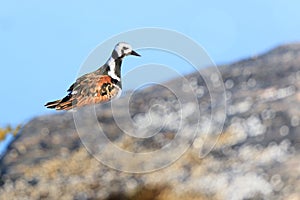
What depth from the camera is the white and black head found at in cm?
983

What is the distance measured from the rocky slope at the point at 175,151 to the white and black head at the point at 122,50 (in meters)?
2.55

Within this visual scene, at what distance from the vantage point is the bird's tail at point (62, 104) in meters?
8.62

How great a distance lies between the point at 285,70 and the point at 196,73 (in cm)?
119

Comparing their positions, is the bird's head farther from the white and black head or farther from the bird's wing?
the bird's wing

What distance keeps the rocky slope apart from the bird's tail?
1.22m

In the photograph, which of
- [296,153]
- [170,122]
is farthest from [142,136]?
[296,153]

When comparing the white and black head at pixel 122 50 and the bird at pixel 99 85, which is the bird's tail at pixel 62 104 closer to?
the bird at pixel 99 85

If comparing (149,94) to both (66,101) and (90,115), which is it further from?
(66,101)

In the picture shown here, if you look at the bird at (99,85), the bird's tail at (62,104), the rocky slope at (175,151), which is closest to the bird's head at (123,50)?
the bird at (99,85)

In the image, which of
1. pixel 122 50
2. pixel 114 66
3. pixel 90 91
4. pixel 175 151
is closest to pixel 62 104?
pixel 90 91

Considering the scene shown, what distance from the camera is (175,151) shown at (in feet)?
21.9

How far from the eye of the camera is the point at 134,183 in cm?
642

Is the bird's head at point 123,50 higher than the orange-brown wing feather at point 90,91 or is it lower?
higher

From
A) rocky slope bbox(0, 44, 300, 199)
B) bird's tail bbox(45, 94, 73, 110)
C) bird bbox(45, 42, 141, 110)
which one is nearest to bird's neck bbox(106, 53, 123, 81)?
bird bbox(45, 42, 141, 110)
